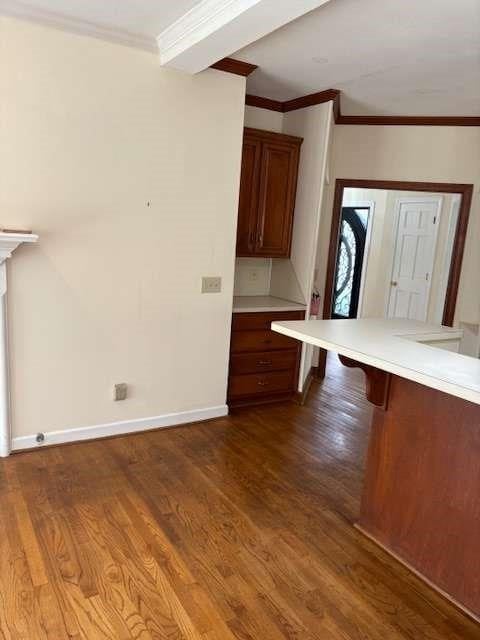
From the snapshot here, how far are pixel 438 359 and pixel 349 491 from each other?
119cm

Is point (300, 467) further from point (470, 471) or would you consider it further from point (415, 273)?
point (415, 273)

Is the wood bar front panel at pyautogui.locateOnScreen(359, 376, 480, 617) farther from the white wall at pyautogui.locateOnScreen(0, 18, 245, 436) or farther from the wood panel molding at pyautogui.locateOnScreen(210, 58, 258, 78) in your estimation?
the wood panel molding at pyautogui.locateOnScreen(210, 58, 258, 78)

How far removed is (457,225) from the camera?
4375 mm

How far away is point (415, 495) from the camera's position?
205cm

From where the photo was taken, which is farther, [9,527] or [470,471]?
[9,527]

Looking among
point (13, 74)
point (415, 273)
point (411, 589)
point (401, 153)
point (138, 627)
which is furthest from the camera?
point (415, 273)

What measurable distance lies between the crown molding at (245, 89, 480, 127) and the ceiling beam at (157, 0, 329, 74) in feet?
3.89

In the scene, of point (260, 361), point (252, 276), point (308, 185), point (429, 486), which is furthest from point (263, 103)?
point (429, 486)

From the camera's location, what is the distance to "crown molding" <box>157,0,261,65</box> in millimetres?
2219

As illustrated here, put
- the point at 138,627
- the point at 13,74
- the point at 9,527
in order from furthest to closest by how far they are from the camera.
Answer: the point at 13,74
the point at 9,527
the point at 138,627

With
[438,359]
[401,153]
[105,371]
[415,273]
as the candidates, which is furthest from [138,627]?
[415,273]

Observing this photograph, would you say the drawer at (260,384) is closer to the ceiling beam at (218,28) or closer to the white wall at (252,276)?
the white wall at (252,276)

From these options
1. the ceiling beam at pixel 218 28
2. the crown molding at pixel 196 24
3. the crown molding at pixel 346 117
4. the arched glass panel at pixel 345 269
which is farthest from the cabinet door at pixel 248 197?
the arched glass panel at pixel 345 269

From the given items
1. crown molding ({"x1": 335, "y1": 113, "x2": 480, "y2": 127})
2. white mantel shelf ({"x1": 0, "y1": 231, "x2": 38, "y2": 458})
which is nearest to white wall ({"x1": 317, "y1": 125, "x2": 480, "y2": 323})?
crown molding ({"x1": 335, "y1": 113, "x2": 480, "y2": 127})
